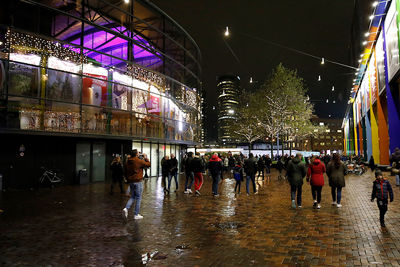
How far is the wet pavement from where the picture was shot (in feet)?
16.1

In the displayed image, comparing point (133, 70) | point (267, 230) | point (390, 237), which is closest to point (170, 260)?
point (267, 230)

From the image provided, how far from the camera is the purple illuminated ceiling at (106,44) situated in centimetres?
2016

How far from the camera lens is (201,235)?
6.43 meters

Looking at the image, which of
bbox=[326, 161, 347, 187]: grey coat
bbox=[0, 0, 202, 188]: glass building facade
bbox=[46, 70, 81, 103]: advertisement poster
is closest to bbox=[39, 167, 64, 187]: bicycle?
bbox=[0, 0, 202, 188]: glass building facade

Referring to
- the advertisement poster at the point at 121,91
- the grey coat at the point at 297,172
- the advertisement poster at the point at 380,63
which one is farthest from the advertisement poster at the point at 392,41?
the advertisement poster at the point at 121,91

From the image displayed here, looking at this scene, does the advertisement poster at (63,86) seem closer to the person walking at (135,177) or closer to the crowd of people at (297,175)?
the crowd of people at (297,175)

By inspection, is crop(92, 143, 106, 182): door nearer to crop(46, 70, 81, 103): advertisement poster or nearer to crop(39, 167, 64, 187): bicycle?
crop(39, 167, 64, 187): bicycle

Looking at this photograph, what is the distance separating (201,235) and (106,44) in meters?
19.3

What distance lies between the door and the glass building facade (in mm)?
248

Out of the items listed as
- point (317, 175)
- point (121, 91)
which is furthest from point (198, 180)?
point (121, 91)

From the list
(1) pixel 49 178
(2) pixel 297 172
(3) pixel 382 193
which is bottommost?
(1) pixel 49 178

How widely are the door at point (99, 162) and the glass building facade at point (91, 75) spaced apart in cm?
25

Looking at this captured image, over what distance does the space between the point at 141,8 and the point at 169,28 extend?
3932mm

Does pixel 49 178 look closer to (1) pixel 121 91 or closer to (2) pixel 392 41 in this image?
(1) pixel 121 91
